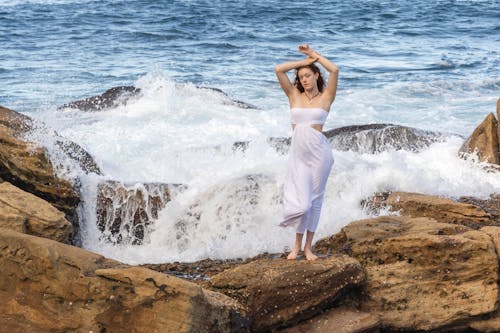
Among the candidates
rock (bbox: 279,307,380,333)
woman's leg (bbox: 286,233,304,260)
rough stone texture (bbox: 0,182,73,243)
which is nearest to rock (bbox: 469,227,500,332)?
rock (bbox: 279,307,380,333)

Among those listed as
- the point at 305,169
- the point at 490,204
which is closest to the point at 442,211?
the point at 490,204

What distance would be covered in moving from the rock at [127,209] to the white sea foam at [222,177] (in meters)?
0.11

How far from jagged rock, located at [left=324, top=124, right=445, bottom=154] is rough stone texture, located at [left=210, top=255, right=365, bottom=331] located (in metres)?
6.03

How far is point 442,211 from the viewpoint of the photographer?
7.58m

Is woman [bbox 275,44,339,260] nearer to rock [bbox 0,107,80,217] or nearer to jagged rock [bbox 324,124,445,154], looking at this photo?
rock [bbox 0,107,80,217]

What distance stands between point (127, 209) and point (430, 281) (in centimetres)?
349

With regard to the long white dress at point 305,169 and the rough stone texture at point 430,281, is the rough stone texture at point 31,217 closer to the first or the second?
the long white dress at point 305,169

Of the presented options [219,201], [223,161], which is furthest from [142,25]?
[219,201]

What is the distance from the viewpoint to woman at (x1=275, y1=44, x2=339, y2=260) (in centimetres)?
572

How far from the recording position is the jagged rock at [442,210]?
24.8 feet

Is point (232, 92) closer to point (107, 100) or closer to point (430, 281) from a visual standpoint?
point (107, 100)

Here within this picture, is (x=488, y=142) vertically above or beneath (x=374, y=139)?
above

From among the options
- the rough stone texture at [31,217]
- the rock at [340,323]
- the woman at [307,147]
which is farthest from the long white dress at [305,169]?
the rough stone texture at [31,217]

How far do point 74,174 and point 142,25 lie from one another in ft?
61.3
